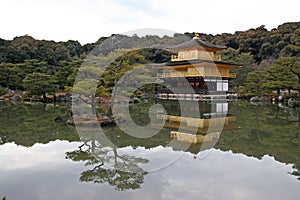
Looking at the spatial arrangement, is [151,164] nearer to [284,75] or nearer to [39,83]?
[284,75]

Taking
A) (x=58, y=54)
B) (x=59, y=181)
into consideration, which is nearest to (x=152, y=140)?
(x=59, y=181)

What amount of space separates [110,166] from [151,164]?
0.77 m

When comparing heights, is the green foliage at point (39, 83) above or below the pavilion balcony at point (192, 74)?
below

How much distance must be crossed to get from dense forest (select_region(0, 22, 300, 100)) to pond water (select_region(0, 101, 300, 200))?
10.8ft

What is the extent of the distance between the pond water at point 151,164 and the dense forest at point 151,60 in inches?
130

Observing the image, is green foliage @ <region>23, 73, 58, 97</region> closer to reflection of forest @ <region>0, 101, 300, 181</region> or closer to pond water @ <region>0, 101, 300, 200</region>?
reflection of forest @ <region>0, 101, 300, 181</region>

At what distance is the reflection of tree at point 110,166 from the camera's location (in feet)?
14.4

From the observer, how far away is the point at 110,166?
5.21 metres

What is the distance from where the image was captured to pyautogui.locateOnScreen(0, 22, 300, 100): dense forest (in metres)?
19.0

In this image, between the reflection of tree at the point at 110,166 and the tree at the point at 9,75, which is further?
the tree at the point at 9,75

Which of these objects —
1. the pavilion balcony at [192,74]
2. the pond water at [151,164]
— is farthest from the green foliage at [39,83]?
the pond water at [151,164]

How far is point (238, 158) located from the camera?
5.88 m

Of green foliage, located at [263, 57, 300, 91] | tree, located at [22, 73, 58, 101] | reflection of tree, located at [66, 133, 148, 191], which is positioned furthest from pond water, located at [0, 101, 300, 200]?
tree, located at [22, 73, 58, 101]

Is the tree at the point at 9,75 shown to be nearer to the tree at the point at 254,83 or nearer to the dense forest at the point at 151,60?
the dense forest at the point at 151,60
